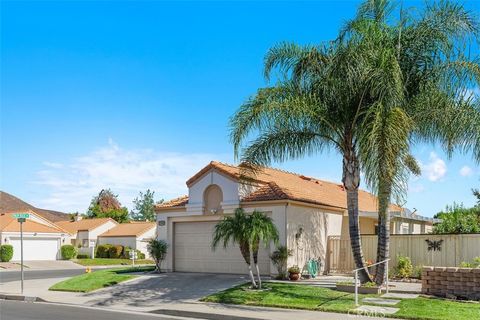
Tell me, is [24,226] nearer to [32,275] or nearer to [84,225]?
[84,225]

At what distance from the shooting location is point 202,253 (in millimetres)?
23469

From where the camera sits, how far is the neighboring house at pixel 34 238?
1860 inches

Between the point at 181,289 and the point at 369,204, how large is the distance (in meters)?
14.2

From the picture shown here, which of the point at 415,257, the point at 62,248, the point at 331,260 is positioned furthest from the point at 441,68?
the point at 62,248

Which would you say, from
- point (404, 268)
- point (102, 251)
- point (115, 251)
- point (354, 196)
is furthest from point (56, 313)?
point (102, 251)

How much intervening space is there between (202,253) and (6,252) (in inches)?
1108

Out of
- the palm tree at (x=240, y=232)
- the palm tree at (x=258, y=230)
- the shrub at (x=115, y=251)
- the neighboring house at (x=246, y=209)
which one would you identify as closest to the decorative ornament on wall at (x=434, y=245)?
the neighboring house at (x=246, y=209)

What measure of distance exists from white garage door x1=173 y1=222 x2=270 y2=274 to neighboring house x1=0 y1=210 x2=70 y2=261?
1111 inches

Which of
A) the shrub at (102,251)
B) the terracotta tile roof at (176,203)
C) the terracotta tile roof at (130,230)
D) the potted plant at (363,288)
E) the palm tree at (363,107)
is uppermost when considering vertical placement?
the palm tree at (363,107)

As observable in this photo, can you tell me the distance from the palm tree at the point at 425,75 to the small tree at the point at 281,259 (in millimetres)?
4258

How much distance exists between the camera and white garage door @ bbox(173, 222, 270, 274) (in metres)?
22.3

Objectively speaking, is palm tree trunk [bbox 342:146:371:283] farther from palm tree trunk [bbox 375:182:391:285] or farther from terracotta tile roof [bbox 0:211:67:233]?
terracotta tile roof [bbox 0:211:67:233]

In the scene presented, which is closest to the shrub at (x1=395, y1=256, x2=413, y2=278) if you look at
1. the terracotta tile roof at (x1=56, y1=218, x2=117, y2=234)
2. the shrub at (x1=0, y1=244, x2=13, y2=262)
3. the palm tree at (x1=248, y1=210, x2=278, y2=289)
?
the palm tree at (x1=248, y1=210, x2=278, y2=289)

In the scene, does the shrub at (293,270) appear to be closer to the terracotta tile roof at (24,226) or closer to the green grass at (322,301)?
the green grass at (322,301)
